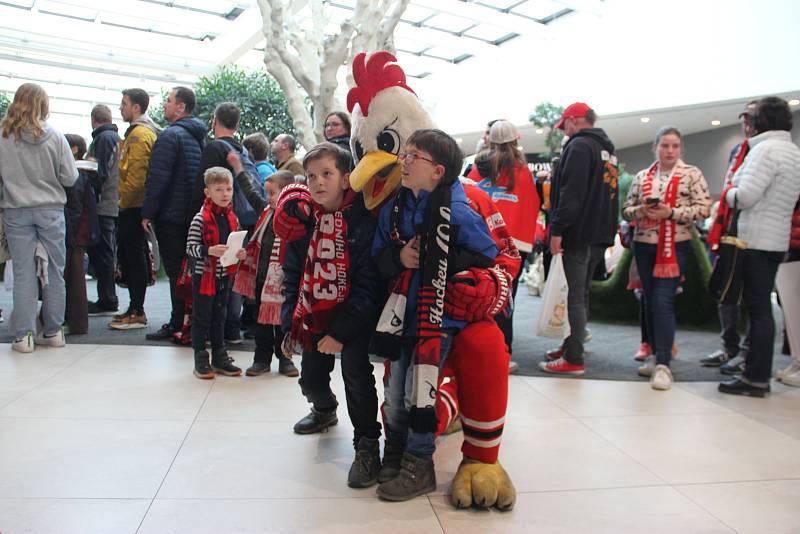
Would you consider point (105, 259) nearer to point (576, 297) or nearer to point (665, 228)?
point (576, 297)

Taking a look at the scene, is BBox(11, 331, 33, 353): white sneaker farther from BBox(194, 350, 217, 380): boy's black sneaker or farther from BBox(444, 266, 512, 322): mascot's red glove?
BBox(444, 266, 512, 322): mascot's red glove

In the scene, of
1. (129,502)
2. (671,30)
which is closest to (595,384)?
(129,502)

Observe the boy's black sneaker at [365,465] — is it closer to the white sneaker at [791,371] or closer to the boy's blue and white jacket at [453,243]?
the boy's blue and white jacket at [453,243]

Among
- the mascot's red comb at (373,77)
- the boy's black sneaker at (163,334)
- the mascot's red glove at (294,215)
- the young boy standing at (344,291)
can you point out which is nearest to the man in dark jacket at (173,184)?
the boy's black sneaker at (163,334)

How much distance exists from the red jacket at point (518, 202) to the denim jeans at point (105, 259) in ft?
10.3

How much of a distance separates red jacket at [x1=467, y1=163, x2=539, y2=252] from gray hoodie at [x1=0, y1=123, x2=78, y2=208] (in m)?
2.63

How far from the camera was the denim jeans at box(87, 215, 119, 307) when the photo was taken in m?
5.36

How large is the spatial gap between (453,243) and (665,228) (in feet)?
7.22

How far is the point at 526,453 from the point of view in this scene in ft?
8.83

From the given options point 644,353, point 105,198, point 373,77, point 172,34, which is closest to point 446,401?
point 373,77

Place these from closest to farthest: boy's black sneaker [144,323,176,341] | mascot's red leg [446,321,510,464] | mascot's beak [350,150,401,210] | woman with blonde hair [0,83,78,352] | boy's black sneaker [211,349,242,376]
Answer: mascot's red leg [446,321,510,464]
mascot's beak [350,150,401,210]
boy's black sneaker [211,349,242,376]
woman with blonde hair [0,83,78,352]
boy's black sneaker [144,323,176,341]

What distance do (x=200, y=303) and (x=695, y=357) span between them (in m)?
3.48

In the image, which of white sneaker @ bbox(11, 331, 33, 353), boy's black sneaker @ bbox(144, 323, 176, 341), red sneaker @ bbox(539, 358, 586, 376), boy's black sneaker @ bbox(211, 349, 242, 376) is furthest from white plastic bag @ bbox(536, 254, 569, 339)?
white sneaker @ bbox(11, 331, 33, 353)

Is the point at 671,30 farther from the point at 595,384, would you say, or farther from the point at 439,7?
the point at 595,384
